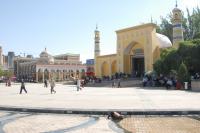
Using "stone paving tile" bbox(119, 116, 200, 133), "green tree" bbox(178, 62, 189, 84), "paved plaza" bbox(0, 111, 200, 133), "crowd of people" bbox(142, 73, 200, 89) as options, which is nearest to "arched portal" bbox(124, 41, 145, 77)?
"crowd of people" bbox(142, 73, 200, 89)

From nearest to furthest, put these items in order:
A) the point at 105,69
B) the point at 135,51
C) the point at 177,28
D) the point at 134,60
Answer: the point at 177,28 < the point at 135,51 < the point at 134,60 < the point at 105,69

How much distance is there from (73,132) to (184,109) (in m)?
4.82

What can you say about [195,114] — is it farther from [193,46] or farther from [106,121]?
[193,46]

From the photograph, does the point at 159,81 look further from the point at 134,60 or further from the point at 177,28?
the point at 134,60

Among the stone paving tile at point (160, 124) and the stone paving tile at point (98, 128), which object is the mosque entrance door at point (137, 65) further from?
the stone paving tile at point (98, 128)

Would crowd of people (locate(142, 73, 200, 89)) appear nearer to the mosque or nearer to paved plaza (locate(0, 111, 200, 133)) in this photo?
the mosque

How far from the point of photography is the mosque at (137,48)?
4434cm

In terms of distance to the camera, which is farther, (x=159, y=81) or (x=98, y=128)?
(x=159, y=81)

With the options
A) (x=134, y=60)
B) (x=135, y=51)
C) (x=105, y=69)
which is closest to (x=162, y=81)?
(x=135, y=51)

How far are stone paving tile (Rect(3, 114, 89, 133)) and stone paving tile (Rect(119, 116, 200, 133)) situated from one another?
4.89 ft

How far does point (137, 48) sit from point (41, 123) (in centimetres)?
4020

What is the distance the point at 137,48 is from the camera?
4916cm

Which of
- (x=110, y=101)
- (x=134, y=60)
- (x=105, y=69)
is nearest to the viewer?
(x=110, y=101)

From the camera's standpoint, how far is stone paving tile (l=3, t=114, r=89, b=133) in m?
8.59
